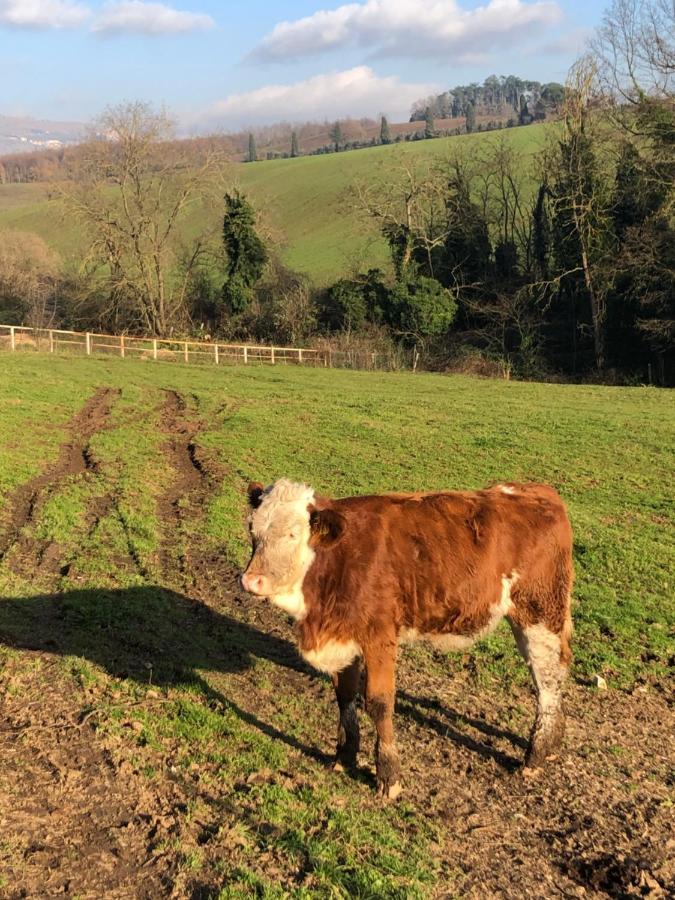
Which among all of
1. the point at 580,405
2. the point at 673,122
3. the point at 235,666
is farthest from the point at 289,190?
the point at 235,666

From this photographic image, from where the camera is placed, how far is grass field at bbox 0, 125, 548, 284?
62.9 metres

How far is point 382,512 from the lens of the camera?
5539mm

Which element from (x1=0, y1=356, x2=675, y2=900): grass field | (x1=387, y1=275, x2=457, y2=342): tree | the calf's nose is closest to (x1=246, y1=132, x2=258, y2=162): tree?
(x1=387, y1=275, x2=457, y2=342): tree

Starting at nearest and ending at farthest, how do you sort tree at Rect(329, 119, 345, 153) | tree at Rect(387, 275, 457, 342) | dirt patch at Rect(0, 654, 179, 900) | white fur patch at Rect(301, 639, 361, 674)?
dirt patch at Rect(0, 654, 179, 900)
white fur patch at Rect(301, 639, 361, 674)
tree at Rect(387, 275, 457, 342)
tree at Rect(329, 119, 345, 153)

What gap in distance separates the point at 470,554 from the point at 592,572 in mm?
5360

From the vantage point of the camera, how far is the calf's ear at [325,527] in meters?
5.03

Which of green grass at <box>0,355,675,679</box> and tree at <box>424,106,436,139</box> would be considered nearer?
green grass at <box>0,355,675,679</box>

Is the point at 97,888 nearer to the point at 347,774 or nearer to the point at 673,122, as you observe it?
the point at 347,774

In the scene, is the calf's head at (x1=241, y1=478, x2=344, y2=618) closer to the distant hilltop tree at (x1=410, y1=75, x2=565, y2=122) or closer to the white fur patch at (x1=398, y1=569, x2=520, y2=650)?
the white fur patch at (x1=398, y1=569, x2=520, y2=650)

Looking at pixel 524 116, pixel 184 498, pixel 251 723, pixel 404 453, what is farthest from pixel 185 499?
pixel 524 116

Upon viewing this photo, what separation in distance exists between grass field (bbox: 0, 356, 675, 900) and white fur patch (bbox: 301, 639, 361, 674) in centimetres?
84

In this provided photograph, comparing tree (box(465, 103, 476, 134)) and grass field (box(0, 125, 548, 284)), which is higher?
tree (box(465, 103, 476, 134))

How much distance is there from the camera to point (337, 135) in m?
147

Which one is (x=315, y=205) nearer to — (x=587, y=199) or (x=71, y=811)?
(x=587, y=199)
